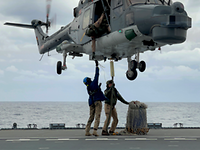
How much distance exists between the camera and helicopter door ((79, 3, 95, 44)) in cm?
1189

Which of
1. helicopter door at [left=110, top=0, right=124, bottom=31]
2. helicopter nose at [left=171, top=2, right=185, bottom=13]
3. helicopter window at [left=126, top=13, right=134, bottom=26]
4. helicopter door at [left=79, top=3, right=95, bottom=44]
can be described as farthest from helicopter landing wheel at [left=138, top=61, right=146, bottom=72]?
helicopter nose at [left=171, top=2, right=185, bottom=13]

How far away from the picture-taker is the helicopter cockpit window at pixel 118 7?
1056 cm

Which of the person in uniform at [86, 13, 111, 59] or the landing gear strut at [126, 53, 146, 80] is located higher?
the person in uniform at [86, 13, 111, 59]

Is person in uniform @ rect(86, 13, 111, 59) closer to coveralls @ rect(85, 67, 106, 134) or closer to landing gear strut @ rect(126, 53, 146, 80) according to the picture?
landing gear strut @ rect(126, 53, 146, 80)

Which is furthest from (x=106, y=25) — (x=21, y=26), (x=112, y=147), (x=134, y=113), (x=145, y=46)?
(x=21, y=26)

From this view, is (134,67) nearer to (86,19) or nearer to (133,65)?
(133,65)

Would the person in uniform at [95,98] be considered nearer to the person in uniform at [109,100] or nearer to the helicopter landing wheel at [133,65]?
the person in uniform at [109,100]

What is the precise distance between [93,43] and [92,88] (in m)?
3.62

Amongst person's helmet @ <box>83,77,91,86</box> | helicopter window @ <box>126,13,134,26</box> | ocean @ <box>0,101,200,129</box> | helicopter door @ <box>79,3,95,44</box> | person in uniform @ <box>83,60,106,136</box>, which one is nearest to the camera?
person in uniform @ <box>83,60,106,136</box>

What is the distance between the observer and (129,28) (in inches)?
393

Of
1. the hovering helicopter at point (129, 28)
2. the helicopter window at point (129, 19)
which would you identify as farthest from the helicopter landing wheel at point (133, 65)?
the helicopter window at point (129, 19)

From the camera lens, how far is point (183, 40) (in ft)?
30.3

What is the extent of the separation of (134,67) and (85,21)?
301 cm

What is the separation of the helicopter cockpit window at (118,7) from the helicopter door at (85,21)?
135cm
